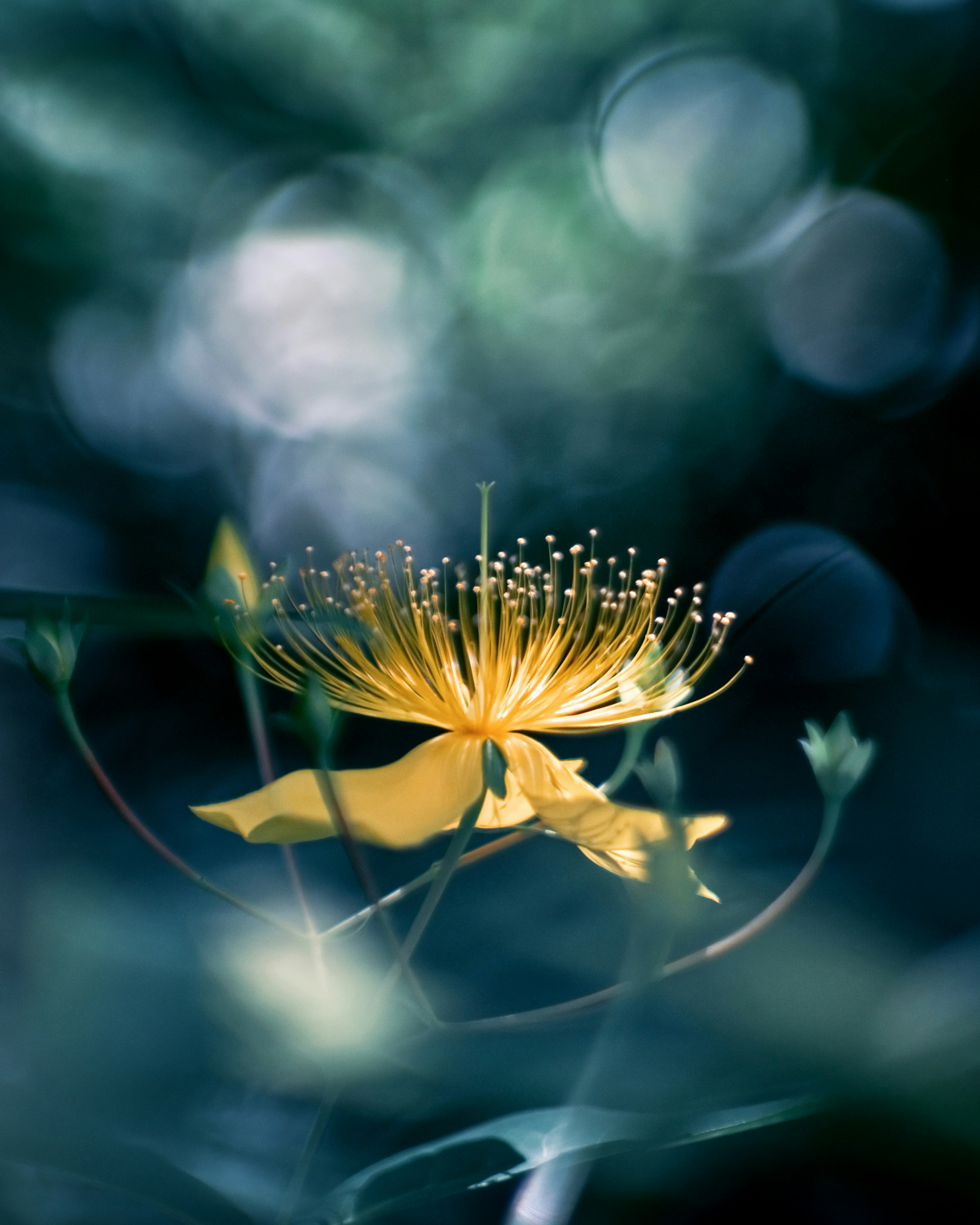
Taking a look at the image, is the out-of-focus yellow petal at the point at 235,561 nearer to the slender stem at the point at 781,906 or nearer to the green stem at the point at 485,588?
the green stem at the point at 485,588

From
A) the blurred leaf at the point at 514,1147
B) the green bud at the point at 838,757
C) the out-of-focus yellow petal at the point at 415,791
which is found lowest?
the blurred leaf at the point at 514,1147

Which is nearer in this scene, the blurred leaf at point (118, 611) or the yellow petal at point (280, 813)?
the yellow petal at point (280, 813)

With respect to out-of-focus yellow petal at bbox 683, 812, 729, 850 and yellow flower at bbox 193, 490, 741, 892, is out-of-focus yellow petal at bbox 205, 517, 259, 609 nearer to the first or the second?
yellow flower at bbox 193, 490, 741, 892

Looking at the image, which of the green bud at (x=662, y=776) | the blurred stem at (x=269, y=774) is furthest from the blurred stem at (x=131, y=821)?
the green bud at (x=662, y=776)

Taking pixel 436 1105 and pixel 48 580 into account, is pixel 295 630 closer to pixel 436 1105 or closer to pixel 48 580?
pixel 436 1105

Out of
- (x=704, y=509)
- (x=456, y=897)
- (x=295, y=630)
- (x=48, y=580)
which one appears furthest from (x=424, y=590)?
(x=704, y=509)

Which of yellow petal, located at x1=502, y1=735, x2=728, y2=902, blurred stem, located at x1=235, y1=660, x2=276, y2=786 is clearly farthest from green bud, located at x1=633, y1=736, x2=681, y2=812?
blurred stem, located at x1=235, y1=660, x2=276, y2=786
